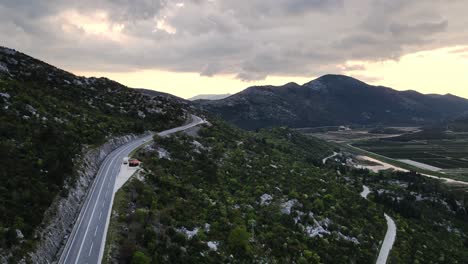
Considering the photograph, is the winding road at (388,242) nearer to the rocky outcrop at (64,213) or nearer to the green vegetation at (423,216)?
the green vegetation at (423,216)

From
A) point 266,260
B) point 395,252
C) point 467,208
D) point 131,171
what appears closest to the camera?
point 266,260

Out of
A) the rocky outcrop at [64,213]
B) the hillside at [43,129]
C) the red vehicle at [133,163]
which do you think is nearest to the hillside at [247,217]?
the red vehicle at [133,163]

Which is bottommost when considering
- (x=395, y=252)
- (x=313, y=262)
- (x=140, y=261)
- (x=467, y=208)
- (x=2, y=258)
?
(x=467, y=208)

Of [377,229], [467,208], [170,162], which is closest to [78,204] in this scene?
[170,162]

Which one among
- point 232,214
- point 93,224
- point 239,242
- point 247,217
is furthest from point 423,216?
point 93,224

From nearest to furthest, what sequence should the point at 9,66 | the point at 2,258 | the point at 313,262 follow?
the point at 2,258, the point at 313,262, the point at 9,66

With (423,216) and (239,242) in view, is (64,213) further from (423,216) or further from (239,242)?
(423,216)

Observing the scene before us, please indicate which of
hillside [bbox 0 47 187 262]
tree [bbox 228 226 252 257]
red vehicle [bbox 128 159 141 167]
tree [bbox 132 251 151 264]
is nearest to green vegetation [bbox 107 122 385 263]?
tree [bbox 228 226 252 257]

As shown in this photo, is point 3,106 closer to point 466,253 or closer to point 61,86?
point 61,86
